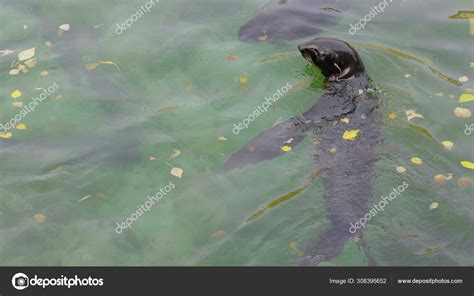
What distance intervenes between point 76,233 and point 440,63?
6450 mm

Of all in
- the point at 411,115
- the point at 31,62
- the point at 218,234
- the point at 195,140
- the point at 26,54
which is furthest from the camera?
the point at 26,54

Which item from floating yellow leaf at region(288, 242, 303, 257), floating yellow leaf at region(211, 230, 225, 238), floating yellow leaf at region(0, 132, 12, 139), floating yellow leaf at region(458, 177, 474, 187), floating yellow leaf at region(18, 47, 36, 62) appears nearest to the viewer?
floating yellow leaf at region(288, 242, 303, 257)

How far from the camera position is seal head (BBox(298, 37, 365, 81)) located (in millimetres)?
8977

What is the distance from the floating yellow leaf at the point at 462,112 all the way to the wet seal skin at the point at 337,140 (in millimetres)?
1231

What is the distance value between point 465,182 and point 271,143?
2622 mm

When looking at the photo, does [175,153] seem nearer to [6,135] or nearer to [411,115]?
[6,135]

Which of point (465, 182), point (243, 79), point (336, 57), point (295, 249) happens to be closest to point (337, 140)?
point (336, 57)

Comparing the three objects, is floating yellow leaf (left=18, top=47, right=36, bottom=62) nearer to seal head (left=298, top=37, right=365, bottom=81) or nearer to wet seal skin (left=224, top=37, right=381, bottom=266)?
wet seal skin (left=224, top=37, right=381, bottom=266)

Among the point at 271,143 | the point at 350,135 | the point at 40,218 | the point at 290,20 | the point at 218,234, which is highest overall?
the point at 290,20

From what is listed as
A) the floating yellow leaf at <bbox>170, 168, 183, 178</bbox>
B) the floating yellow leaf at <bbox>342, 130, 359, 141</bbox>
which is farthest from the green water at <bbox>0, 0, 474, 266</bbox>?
the floating yellow leaf at <bbox>342, 130, 359, 141</bbox>

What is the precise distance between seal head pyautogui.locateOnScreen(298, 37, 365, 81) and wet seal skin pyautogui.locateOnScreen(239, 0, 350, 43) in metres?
1.32

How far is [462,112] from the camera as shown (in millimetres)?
8922
